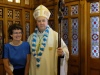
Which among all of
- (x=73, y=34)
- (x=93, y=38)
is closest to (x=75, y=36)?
(x=73, y=34)

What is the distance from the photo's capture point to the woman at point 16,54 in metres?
2.06

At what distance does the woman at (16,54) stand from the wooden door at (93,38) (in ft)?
3.73

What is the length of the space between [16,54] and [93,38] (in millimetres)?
1287

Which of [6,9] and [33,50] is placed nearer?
[33,50]

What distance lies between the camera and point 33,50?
7.17 feet

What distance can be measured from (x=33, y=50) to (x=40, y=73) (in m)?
0.30

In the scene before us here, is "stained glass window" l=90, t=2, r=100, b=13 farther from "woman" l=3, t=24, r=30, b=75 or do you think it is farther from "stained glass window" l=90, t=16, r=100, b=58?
"woman" l=3, t=24, r=30, b=75

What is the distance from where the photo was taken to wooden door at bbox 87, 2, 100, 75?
272 centimetres

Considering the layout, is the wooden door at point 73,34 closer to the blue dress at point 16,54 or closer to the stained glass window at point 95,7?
the stained glass window at point 95,7

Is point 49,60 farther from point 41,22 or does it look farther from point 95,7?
point 95,7

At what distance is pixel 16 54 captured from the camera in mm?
2072

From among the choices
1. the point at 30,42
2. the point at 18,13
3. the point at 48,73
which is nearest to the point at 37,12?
the point at 30,42

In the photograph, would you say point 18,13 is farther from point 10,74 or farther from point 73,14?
point 10,74

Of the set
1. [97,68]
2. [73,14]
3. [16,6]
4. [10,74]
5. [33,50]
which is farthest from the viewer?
[16,6]
